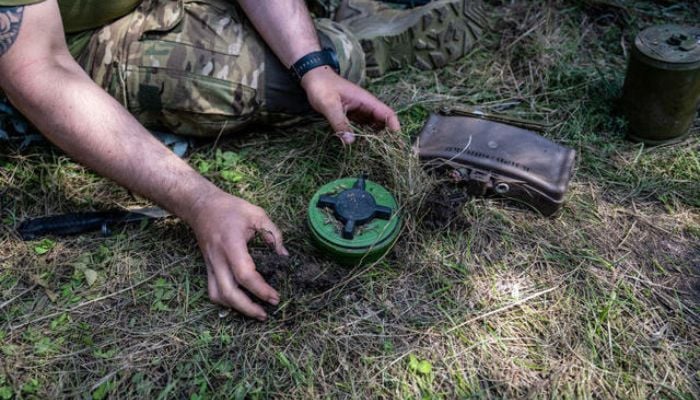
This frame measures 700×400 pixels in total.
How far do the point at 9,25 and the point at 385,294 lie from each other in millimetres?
1504

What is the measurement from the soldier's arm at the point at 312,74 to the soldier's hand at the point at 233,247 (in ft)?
1.85

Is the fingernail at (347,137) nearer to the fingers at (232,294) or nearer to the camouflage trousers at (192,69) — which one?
the camouflage trousers at (192,69)

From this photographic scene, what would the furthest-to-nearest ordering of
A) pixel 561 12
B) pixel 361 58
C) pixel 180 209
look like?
pixel 561 12 < pixel 361 58 < pixel 180 209

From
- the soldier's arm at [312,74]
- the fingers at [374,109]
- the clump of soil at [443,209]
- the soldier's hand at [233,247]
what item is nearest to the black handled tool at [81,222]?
the soldier's hand at [233,247]

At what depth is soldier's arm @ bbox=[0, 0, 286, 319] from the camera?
194cm

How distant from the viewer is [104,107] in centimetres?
207

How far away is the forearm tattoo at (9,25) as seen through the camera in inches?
77.1

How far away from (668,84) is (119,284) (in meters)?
2.28

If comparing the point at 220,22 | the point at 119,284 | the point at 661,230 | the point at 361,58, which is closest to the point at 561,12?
the point at 361,58

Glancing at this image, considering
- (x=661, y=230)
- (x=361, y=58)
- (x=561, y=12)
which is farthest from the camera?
(x=561, y=12)

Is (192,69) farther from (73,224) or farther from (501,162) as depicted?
(501,162)

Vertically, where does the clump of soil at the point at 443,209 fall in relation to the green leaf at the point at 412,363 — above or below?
above

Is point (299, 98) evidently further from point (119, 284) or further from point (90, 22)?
point (119, 284)

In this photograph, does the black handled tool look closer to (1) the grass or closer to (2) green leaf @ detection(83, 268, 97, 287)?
(1) the grass
